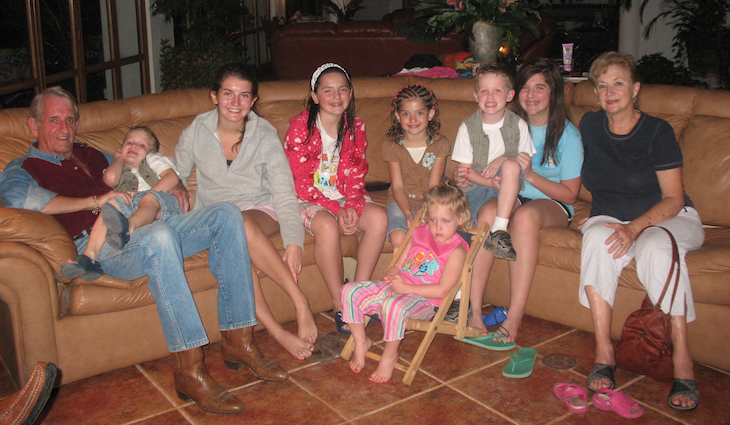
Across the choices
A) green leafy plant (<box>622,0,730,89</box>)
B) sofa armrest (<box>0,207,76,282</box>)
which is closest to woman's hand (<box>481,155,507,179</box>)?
sofa armrest (<box>0,207,76,282</box>)

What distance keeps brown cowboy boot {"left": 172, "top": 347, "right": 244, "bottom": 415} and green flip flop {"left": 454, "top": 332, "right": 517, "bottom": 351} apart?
3.46 ft

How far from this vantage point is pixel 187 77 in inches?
230

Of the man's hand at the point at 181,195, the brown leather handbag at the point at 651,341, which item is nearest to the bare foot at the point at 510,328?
the brown leather handbag at the point at 651,341

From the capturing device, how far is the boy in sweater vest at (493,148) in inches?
106

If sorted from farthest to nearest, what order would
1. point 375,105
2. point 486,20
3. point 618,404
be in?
point 486,20
point 375,105
point 618,404

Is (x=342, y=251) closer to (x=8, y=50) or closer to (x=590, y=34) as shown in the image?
(x=8, y=50)

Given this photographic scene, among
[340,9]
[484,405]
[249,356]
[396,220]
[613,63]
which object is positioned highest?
[340,9]

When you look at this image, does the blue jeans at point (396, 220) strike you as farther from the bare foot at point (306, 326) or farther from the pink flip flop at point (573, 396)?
the pink flip flop at point (573, 396)

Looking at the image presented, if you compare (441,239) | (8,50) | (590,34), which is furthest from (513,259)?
(590,34)

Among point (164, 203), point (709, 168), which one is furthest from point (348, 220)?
point (709, 168)

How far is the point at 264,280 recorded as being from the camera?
2.81 m

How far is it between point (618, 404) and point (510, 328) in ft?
2.06

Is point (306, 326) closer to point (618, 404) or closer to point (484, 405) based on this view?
point (484, 405)

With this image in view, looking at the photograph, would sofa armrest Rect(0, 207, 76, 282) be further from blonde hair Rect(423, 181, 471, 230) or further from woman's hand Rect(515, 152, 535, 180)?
woman's hand Rect(515, 152, 535, 180)
